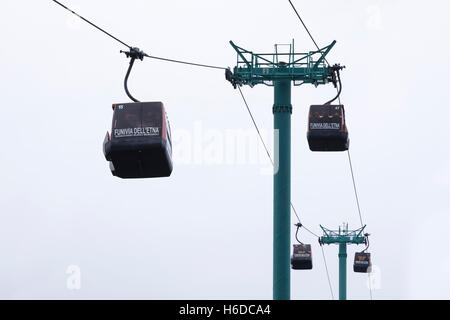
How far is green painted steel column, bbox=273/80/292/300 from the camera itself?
77.9 ft

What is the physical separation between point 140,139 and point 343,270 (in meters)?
46.1

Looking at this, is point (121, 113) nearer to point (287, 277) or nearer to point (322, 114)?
point (322, 114)

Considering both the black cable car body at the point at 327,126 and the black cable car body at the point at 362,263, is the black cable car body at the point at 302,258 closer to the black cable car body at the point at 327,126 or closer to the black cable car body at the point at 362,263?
the black cable car body at the point at 362,263

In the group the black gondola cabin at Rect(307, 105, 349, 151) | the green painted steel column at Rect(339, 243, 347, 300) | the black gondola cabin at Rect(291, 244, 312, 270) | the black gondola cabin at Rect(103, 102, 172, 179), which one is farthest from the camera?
the green painted steel column at Rect(339, 243, 347, 300)

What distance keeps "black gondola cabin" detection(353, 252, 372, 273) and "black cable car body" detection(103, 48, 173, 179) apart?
42.6m

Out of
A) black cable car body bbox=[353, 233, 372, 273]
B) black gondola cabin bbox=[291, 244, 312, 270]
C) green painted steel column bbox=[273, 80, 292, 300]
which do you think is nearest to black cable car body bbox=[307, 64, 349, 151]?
green painted steel column bbox=[273, 80, 292, 300]

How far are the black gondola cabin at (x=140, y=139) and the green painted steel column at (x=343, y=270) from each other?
144ft

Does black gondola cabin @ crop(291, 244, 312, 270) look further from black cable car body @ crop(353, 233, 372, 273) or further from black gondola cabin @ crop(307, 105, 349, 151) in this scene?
black gondola cabin @ crop(307, 105, 349, 151)

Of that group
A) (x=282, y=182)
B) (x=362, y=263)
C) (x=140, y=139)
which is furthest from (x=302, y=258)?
(x=140, y=139)

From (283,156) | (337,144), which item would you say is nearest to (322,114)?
(337,144)

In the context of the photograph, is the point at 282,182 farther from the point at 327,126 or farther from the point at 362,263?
the point at 362,263

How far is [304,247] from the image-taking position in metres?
44.9
